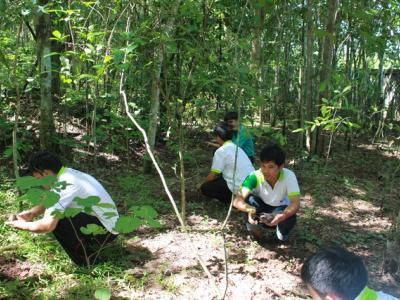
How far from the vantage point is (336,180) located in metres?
6.72

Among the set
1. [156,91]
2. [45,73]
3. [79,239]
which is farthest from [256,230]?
[45,73]


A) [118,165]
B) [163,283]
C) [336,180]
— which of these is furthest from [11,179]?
[336,180]

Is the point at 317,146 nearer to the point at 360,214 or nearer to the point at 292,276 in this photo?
the point at 360,214

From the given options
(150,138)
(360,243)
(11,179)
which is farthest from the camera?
(150,138)

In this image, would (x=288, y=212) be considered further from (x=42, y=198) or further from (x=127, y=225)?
(x=42, y=198)

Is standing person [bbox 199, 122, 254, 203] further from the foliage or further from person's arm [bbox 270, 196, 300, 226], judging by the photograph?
the foliage

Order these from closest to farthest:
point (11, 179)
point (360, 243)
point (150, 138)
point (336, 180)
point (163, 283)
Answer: point (163, 283) < point (360, 243) < point (11, 179) < point (150, 138) < point (336, 180)

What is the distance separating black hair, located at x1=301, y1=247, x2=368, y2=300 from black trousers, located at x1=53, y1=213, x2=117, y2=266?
6.84 ft

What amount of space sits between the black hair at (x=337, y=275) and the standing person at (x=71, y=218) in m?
1.83

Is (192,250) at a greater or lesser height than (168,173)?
lesser

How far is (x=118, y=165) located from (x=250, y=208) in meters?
3.29

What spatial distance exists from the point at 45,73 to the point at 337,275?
14.4 ft

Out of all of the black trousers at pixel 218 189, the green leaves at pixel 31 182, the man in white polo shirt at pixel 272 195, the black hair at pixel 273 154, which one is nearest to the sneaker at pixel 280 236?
the man in white polo shirt at pixel 272 195

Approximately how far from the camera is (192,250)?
388 centimetres
